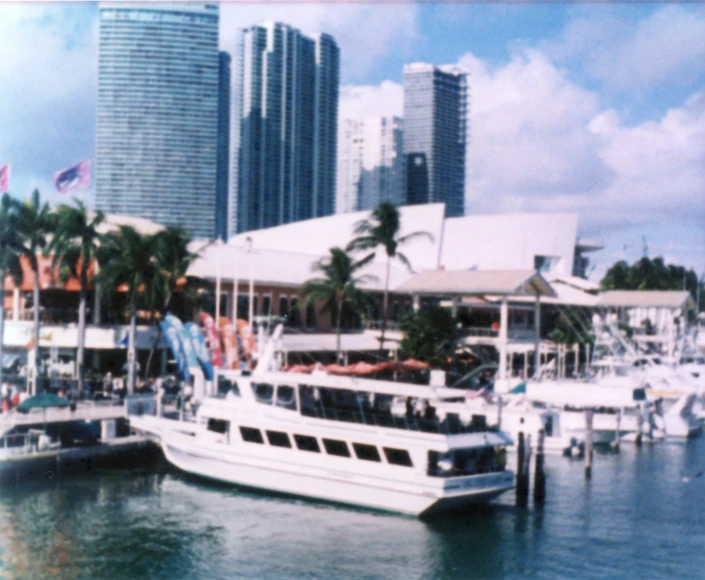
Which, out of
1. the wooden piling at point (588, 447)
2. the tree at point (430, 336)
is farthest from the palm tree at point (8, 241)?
the wooden piling at point (588, 447)

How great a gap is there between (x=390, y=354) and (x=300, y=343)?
23.8 ft

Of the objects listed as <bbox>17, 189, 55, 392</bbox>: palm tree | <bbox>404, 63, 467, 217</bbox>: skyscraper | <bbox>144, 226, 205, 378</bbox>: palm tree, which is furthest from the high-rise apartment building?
<bbox>17, 189, 55, 392</bbox>: palm tree

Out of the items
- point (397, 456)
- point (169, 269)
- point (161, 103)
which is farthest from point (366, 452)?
point (161, 103)

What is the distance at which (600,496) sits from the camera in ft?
94.6

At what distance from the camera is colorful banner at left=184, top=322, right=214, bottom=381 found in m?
33.7

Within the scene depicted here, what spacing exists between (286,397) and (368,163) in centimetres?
15126

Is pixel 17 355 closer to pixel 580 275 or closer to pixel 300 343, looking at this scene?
pixel 300 343

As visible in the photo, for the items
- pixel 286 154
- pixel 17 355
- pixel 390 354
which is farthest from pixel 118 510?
pixel 286 154

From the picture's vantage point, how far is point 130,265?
128ft

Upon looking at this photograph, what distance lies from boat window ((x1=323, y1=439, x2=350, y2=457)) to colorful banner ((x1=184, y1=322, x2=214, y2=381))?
7.94m

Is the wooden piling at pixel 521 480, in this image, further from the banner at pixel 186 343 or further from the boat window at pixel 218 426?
the banner at pixel 186 343

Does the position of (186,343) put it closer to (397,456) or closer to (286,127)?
(397,456)

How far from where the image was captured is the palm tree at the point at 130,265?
127 feet

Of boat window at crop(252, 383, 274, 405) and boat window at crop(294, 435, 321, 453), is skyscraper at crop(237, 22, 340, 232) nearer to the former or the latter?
boat window at crop(252, 383, 274, 405)
